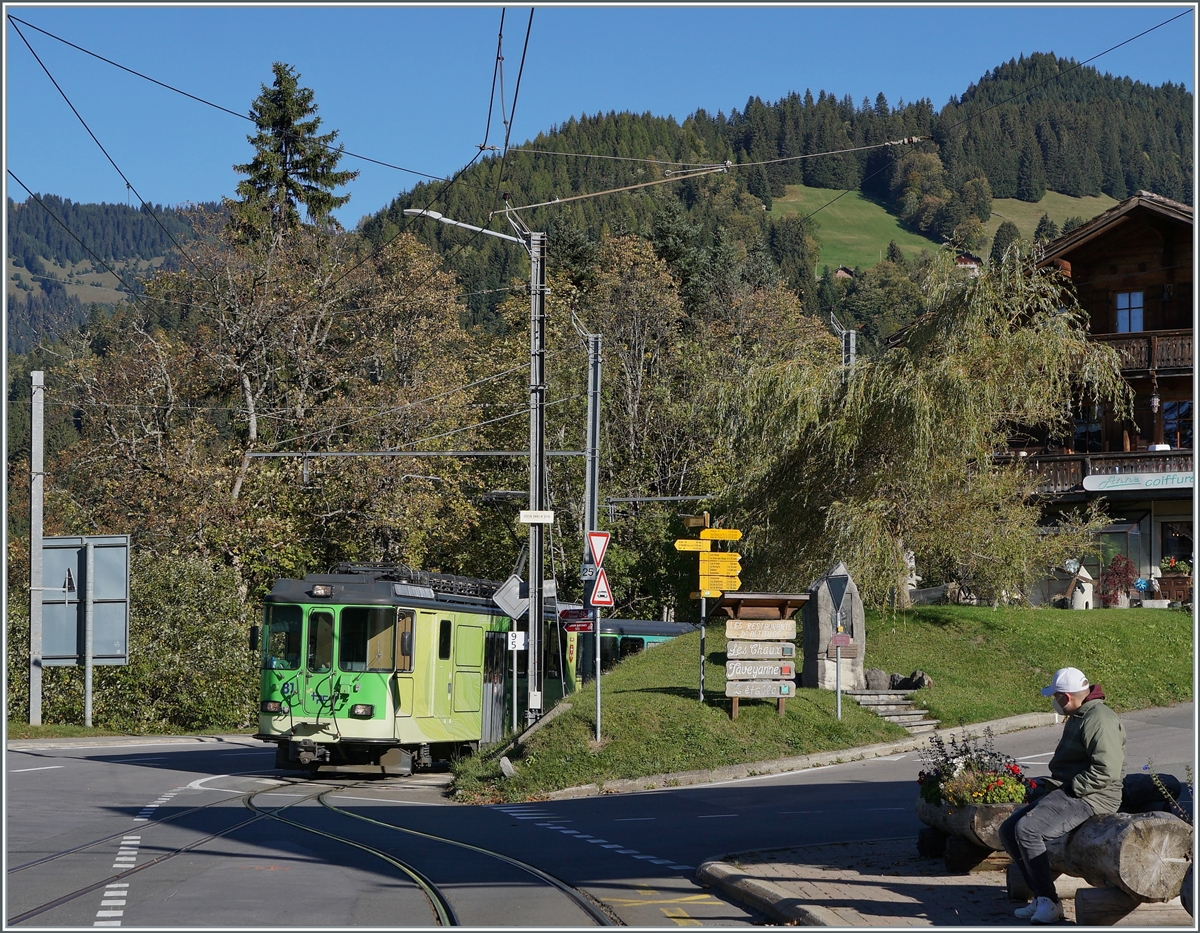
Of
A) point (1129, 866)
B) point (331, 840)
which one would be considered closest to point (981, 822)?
point (1129, 866)

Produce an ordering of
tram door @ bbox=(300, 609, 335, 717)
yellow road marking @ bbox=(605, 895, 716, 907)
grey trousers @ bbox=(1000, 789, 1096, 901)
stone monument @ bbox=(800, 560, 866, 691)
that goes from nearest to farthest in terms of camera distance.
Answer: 1. grey trousers @ bbox=(1000, 789, 1096, 901)
2. yellow road marking @ bbox=(605, 895, 716, 907)
3. tram door @ bbox=(300, 609, 335, 717)
4. stone monument @ bbox=(800, 560, 866, 691)

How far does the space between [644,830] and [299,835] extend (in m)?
3.50

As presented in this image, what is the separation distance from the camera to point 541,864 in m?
11.5

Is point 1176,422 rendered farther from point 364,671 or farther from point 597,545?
point 364,671

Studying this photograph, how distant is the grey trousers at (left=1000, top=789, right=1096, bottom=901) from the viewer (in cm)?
840

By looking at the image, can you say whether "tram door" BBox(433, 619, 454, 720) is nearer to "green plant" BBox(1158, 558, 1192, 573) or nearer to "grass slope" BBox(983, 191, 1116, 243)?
"green plant" BBox(1158, 558, 1192, 573)

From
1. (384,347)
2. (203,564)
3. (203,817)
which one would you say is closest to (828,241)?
(384,347)

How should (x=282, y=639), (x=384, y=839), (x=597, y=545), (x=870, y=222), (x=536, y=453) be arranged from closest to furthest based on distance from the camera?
(x=384, y=839) → (x=597, y=545) → (x=282, y=639) → (x=536, y=453) → (x=870, y=222)

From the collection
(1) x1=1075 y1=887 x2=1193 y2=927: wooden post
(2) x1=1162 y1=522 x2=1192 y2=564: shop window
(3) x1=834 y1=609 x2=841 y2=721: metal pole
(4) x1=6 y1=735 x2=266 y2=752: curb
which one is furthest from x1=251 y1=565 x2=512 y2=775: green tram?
(2) x1=1162 y1=522 x2=1192 y2=564: shop window

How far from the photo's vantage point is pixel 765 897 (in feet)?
30.2

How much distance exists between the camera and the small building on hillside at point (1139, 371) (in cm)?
3975

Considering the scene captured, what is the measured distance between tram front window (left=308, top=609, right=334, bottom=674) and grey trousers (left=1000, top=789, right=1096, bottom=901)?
13.5 metres

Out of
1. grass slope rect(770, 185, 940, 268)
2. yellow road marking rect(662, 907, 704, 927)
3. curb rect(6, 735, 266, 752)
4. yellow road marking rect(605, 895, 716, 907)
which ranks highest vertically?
grass slope rect(770, 185, 940, 268)

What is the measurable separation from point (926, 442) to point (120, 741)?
18.1 metres
